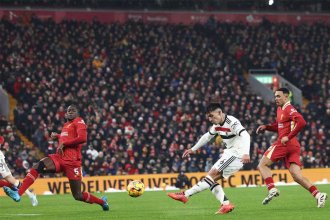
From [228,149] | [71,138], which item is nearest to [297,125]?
[228,149]

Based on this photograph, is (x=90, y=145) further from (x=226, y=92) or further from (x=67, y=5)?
(x=67, y=5)

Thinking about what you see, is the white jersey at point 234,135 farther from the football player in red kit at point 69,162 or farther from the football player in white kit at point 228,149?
the football player in red kit at point 69,162

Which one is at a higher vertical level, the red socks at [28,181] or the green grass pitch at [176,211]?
the red socks at [28,181]

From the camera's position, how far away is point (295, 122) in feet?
Answer: 59.5

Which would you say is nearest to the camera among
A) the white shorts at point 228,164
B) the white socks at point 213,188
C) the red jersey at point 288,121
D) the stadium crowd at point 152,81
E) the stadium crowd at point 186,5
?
the white socks at point 213,188

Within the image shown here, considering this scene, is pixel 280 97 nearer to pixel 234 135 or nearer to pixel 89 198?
pixel 234 135

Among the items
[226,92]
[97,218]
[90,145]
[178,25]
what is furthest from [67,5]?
[97,218]

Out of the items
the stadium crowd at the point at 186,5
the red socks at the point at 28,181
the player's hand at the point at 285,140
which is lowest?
the red socks at the point at 28,181

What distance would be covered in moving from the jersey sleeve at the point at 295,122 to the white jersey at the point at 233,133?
1.01 metres

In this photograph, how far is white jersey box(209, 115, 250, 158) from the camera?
57.6 feet

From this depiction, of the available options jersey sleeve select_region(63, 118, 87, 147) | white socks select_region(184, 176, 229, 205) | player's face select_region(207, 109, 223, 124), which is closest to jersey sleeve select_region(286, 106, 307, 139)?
player's face select_region(207, 109, 223, 124)

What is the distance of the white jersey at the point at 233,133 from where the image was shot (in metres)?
17.6

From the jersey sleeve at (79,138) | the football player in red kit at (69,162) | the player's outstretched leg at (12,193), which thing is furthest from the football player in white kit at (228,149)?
the player's outstretched leg at (12,193)

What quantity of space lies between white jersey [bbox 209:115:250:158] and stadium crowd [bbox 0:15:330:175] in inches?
711
